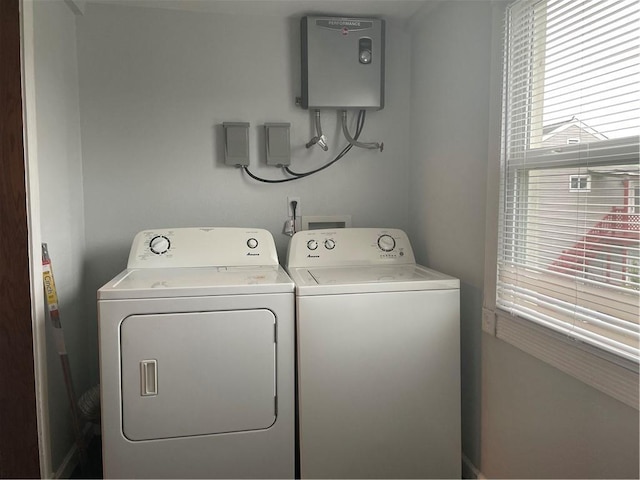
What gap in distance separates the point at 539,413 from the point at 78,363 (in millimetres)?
1903

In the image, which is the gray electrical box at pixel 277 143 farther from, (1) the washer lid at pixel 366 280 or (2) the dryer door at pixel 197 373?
(2) the dryer door at pixel 197 373

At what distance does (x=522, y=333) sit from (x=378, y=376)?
1.72 ft

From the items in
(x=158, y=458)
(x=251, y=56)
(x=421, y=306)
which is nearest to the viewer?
(x=158, y=458)

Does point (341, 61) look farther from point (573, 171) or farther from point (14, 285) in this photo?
point (14, 285)

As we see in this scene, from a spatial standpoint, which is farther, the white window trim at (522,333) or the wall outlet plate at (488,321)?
the wall outlet plate at (488,321)

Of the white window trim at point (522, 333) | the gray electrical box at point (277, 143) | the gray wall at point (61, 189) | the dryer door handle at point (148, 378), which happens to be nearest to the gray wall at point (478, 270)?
the white window trim at point (522, 333)

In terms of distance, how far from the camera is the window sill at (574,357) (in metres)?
1.14

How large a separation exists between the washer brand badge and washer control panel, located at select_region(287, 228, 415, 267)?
3.16 ft

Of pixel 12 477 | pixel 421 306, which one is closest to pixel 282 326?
pixel 421 306

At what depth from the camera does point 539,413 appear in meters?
1.49

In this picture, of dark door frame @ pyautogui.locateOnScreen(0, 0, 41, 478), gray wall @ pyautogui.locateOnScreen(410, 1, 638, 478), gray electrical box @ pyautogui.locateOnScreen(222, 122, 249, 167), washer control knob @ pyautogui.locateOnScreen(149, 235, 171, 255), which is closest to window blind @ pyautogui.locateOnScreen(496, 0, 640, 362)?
gray wall @ pyautogui.locateOnScreen(410, 1, 638, 478)

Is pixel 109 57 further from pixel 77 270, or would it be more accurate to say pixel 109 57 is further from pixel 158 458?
pixel 158 458

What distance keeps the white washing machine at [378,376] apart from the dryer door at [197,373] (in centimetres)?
15

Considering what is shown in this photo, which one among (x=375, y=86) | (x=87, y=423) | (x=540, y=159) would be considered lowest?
(x=87, y=423)
